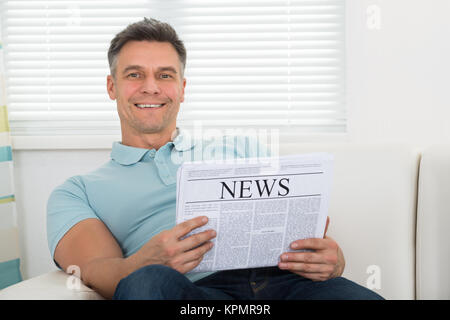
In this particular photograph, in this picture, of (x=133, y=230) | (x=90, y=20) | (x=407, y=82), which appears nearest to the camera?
(x=133, y=230)

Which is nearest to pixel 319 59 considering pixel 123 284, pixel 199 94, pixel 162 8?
pixel 199 94

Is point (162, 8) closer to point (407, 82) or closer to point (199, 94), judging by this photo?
point (199, 94)

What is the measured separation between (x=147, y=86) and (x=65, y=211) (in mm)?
425

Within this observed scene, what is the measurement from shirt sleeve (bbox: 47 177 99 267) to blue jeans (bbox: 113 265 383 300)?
0.31m

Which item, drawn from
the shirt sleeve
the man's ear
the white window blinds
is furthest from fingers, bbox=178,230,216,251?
the white window blinds

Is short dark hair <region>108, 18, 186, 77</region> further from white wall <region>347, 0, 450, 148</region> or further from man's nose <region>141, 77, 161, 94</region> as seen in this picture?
white wall <region>347, 0, 450, 148</region>

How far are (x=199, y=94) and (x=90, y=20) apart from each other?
553 millimetres

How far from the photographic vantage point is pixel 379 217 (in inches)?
48.3

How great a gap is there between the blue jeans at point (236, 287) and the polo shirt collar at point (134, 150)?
1.29ft

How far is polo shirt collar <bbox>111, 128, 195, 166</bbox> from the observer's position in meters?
1.24

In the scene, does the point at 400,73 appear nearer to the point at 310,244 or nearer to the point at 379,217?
the point at 379,217

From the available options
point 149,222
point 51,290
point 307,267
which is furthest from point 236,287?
point 51,290

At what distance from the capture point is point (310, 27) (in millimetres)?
1781

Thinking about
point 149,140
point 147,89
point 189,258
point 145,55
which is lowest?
point 189,258
